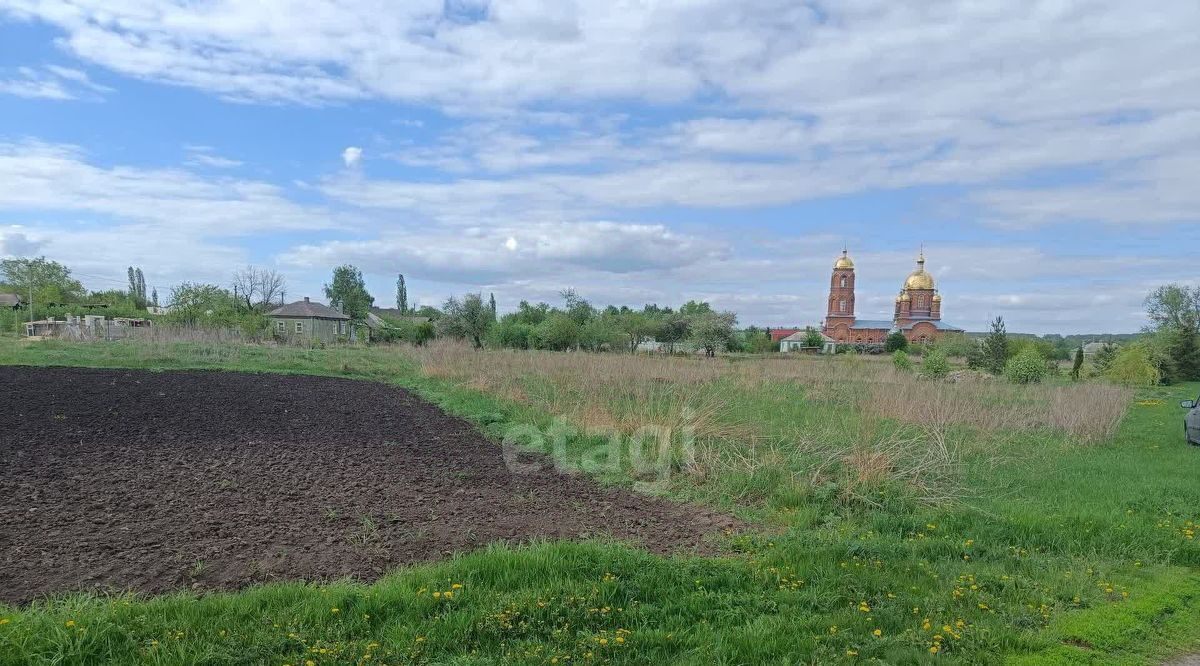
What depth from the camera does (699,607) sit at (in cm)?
425

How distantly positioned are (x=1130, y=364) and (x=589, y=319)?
33.3 metres

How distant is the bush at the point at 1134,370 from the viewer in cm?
3136

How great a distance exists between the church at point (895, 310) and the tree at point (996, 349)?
2263 inches

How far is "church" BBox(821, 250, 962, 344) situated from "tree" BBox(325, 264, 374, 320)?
6754 centimetres

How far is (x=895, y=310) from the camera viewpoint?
95.2m

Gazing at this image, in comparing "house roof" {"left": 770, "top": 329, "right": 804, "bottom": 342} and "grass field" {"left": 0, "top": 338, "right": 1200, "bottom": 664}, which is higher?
"house roof" {"left": 770, "top": 329, "right": 804, "bottom": 342}

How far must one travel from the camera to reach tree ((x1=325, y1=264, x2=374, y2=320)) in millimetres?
89250

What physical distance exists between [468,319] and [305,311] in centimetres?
2826

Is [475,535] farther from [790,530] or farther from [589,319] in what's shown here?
[589,319]

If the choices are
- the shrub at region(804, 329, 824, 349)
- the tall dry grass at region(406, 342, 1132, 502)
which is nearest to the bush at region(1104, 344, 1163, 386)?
the tall dry grass at region(406, 342, 1132, 502)

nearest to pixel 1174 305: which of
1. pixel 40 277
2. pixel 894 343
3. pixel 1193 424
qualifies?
pixel 894 343

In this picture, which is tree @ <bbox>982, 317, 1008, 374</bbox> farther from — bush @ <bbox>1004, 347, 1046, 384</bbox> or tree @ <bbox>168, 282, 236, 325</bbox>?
tree @ <bbox>168, 282, 236, 325</bbox>

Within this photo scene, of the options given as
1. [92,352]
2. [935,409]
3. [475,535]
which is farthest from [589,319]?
[475,535]

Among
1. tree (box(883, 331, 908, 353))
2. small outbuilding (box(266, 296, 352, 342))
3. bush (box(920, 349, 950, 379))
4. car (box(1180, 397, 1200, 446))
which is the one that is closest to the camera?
car (box(1180, 397, 1200, 446))
